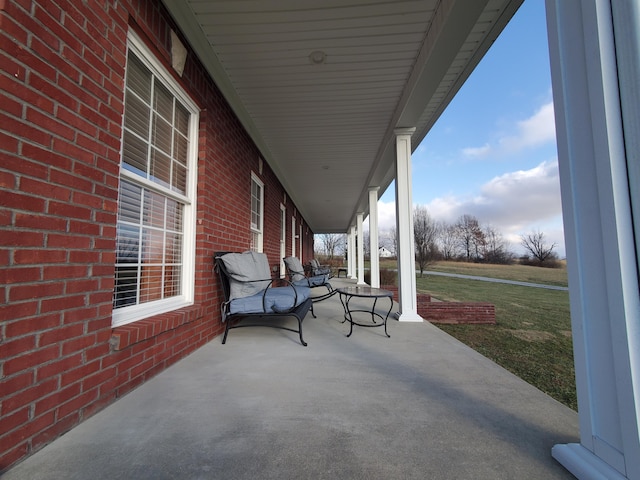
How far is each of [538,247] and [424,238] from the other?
55.5ft

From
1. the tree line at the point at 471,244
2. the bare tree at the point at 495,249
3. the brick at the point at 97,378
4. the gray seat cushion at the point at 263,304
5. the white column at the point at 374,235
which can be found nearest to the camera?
the brick at the point at 97,378

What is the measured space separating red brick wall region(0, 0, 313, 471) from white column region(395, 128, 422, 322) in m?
2.87

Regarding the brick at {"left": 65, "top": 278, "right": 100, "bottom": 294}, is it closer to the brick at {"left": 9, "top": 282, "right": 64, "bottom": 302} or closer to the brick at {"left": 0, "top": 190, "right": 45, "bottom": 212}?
the brick at {"left": 9, "top": 282, "right": 64, "bottom": 302}

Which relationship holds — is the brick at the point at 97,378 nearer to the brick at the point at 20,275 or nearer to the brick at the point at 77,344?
the brick at the point at 77,344

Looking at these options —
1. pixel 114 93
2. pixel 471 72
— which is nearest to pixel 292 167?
pixel 471 72

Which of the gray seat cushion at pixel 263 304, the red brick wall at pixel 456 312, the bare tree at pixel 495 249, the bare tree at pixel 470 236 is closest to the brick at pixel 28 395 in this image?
the gray seat cushion at pixel 263 304

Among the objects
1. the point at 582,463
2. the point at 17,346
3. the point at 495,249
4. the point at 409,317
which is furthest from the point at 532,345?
the point at 495,249

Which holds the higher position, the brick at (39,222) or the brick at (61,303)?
the brick at (39,222)

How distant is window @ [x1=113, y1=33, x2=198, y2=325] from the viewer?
1813 millimetres

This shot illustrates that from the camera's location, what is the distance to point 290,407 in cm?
146

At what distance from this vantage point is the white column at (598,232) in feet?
2.78

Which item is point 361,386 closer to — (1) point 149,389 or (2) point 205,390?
(2) point 205,390

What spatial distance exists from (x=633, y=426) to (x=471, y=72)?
3085mm

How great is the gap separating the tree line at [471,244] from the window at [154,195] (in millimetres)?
A: 23076
